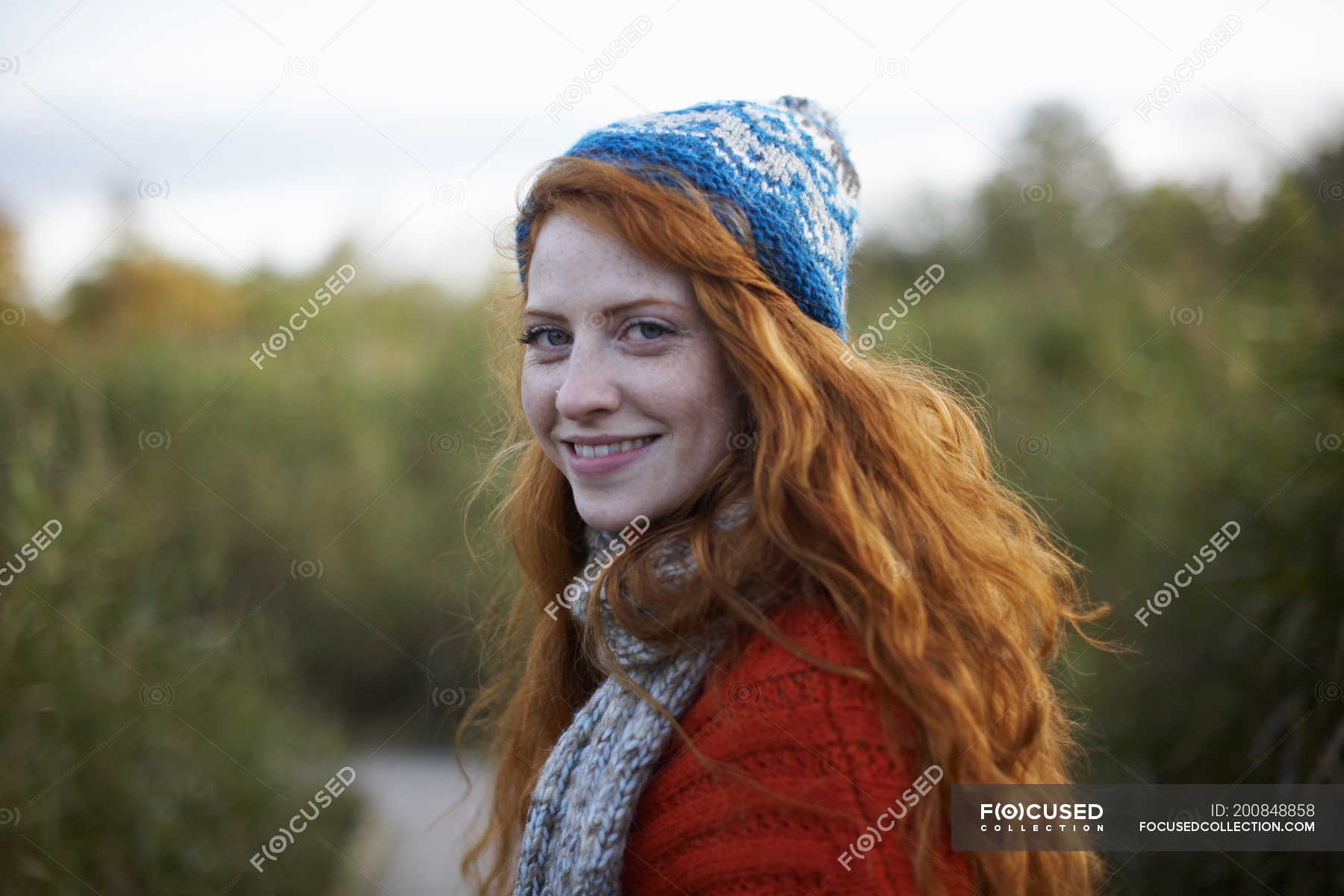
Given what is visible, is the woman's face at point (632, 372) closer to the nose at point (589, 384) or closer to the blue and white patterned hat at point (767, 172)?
the nose at point (589, 384)

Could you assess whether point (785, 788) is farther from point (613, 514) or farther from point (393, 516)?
point (393, 516)

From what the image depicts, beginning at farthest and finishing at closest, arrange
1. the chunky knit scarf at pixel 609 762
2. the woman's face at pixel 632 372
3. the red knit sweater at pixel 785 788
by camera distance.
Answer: the woman's face at pixel 632 372 → the chunky knit scarf at pixel 609 762 → the red knit sweater at pixel 785 788

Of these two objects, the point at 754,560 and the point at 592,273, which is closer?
the point at 754,560

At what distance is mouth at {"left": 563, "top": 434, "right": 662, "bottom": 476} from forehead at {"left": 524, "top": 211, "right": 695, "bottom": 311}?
0.24 metres

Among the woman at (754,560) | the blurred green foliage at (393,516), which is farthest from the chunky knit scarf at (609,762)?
the blurred green foliage at (393,516)

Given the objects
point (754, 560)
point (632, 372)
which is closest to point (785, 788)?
point (754, 560)

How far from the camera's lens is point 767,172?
158 centimetres

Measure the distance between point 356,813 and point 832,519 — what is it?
416cm

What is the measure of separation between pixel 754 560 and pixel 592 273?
0.56m

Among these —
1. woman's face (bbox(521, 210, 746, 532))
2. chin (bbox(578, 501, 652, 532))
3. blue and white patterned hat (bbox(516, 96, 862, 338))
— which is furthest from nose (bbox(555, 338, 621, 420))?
blue and white patterned hat (bbox(516, 96, 862, 338))

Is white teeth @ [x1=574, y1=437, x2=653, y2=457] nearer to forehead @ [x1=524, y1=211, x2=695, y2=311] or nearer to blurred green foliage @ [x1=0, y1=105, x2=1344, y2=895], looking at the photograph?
forehead @ [x1=524, y1=211, x2=695, y2=311]

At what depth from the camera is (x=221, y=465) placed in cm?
615

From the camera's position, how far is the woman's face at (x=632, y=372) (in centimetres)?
151

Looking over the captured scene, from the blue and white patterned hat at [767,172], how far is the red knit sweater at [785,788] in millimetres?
605
